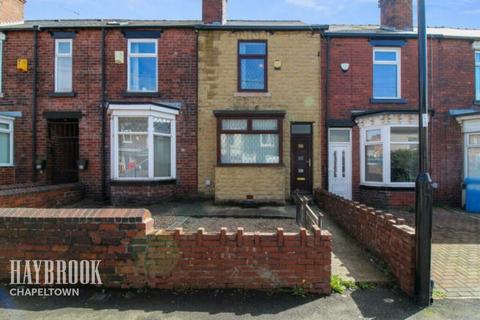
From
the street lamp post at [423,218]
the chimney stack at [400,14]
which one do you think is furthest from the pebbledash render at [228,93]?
the street lamp post at [423,218]

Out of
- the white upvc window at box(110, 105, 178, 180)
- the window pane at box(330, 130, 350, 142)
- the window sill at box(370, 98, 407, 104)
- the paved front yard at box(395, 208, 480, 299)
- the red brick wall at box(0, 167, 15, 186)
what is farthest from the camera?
the window pane at box(330, 130, 350, 142)

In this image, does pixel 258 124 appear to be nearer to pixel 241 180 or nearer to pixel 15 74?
pixel 241 180

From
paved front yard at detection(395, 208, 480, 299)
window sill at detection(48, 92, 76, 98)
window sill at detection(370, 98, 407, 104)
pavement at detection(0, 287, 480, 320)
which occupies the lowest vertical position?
pavement at detection(0, 287, 480, 320)

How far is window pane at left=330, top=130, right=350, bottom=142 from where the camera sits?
1109cm

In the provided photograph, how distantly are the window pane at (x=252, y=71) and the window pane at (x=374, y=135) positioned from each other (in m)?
4.31

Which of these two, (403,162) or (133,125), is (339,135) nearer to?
(403,162)

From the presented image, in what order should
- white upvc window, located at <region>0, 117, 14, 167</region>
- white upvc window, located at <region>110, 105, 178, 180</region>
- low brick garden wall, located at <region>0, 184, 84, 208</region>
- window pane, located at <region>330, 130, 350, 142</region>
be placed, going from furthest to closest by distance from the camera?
window pane, located at <region>330, 130, 350, 142</region> → white upvc window, located at <region>0, 117, 14, 167</region> → white upvc window, located at <region>110, 105, 178, 180</region> → low brick garden wall, located at <region>0, 184, 84, 208</region>

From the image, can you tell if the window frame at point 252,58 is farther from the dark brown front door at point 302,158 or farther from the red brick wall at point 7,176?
the red brick wall at point 7,176

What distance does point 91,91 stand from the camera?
1084 cm

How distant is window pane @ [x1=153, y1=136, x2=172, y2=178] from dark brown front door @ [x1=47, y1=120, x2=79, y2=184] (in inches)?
136

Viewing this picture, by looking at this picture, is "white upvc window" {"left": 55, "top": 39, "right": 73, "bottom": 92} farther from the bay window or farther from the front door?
the front door

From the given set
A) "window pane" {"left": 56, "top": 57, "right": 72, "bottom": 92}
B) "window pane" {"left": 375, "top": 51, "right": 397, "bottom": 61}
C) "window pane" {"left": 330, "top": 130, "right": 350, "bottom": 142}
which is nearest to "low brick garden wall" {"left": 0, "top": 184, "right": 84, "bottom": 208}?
"window pane" {"left": 56, "top": 57, "right": 72, "bottom": 92}

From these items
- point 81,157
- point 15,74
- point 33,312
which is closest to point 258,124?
point 81,157

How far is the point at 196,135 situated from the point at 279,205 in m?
3.87
